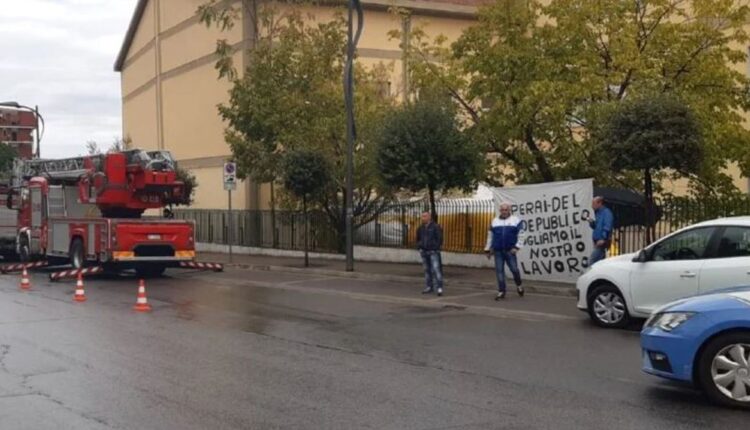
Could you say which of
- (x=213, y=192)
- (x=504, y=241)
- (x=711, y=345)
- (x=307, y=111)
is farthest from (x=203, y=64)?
(x=711, y=345)

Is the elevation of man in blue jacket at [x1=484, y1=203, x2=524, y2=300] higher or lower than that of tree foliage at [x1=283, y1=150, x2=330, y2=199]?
lower

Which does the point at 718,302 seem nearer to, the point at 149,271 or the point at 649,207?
the point at 649,207

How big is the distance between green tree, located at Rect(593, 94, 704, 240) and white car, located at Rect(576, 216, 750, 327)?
378cm

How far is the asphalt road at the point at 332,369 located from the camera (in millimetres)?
6867

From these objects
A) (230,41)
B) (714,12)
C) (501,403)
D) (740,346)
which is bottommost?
(501,403)

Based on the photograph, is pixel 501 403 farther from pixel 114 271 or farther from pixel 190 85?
pixel 190 85

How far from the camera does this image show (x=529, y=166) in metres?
20.2

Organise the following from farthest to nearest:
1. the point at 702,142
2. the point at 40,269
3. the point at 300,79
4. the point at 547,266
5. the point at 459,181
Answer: the point at 300,79
the point at 40,269
the point at 459,181
the point at 547,266
the point at 702,142

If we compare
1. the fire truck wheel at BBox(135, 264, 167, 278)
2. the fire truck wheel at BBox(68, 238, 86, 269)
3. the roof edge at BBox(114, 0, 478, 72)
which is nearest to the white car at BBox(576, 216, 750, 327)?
the fire truck wheel at BBox(135, 264, 167, 278)

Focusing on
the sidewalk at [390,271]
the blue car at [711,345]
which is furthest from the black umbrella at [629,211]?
the blue car at [711,345]

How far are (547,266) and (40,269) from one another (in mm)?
15922

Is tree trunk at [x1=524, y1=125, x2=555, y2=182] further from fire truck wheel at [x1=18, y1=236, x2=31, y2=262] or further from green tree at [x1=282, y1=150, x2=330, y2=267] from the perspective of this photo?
fire truck wheel at [x1=18, y1=236, x2=31, y2=262]

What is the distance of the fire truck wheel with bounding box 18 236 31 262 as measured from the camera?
25.2 metres

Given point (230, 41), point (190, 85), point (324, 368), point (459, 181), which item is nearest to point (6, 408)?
point (324, 368)
